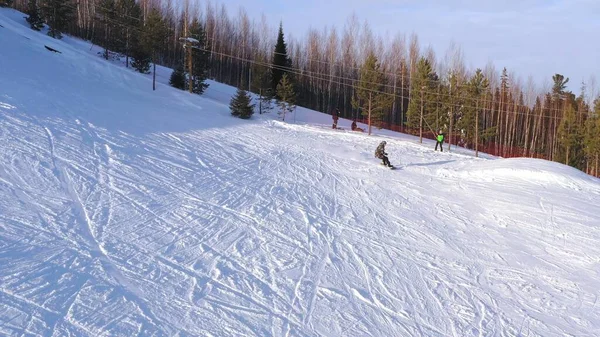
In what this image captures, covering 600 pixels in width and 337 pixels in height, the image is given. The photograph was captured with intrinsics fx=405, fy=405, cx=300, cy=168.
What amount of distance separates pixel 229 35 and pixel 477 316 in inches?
2579

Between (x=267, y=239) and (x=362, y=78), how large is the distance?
2763 centimetres

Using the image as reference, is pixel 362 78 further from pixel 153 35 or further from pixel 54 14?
pixel 54 14

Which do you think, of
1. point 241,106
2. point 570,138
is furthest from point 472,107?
point 241,106

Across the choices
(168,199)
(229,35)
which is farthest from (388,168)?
(229,35)

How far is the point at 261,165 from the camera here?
15773mm

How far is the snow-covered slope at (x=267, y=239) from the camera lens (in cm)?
594

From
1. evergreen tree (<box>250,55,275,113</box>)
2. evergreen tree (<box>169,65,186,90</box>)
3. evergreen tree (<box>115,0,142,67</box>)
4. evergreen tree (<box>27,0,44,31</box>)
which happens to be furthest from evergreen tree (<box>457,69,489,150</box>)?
evergreen tree (<box>27,0,44,31</box>)

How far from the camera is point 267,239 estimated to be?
8812mm

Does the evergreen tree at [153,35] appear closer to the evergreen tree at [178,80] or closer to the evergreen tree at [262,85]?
the evergreen tree at [178,80]

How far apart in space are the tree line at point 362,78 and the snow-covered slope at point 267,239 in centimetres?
1721

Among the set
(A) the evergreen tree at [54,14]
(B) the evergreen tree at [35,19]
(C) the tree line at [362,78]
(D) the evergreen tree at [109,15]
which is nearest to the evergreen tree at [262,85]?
(C) the tree line at [362,78]

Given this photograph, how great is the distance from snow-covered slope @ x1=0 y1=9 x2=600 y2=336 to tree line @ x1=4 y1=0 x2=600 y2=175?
56.5ft

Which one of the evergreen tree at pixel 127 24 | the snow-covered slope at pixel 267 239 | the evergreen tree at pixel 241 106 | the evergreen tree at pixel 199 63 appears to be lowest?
the snow-covered slope at pixel 267 239

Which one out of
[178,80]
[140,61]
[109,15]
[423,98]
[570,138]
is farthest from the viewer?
[109,15]
